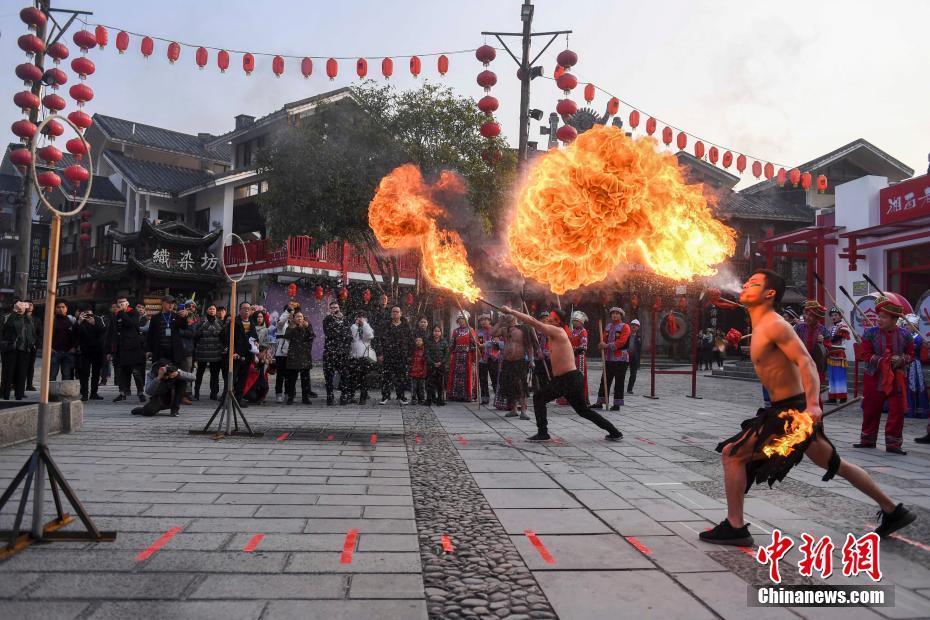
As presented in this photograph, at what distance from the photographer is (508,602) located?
282 cm

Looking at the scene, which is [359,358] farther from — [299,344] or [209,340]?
[209,340]

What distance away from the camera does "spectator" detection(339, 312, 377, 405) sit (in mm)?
10984

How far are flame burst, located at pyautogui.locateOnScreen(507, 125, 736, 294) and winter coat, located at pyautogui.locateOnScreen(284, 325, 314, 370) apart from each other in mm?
4059

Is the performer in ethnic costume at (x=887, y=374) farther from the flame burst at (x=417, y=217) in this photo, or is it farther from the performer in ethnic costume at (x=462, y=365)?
the performer in ethnic costume at (x=462, y=365)

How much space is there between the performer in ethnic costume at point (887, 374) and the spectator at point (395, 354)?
23.1 feet

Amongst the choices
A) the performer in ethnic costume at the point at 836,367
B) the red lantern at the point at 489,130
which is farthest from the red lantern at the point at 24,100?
the performer in ethnic costume at the point at 836,367

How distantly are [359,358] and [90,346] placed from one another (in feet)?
15.4

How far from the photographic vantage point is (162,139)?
92.3 ft

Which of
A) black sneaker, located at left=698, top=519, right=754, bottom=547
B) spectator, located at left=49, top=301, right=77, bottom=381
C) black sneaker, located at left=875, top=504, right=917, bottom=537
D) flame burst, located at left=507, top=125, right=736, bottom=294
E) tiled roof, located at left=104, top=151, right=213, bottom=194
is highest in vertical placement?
tiled roof, located at left=104, top=151, right=213, bottom=194

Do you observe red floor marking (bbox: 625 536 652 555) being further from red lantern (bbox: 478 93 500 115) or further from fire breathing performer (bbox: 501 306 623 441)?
red lantern (bbox: 478 93 500 115)

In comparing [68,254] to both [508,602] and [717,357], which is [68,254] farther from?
[508,602]

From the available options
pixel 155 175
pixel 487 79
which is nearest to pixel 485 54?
pixel 487 79

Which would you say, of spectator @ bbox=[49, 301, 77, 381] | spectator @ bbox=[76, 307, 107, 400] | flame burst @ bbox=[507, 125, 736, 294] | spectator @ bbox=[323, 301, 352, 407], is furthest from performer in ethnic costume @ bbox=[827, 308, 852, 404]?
spectator @ bbox=[49, 301, 77, 381]

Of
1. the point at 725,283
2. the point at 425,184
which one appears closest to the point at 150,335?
the point at 425,184
